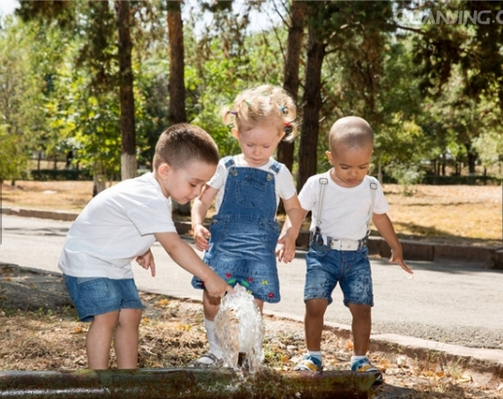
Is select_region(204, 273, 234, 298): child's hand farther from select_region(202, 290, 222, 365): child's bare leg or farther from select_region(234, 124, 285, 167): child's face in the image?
select_region(234, 124, 285, 167): child's face

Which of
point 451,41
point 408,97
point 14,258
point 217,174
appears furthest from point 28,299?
point 408,97

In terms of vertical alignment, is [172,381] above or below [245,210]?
below

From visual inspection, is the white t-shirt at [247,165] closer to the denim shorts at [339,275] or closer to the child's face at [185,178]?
the denim shorts at [339,275]

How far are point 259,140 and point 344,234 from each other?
70cm

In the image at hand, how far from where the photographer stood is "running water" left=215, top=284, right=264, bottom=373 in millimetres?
3516

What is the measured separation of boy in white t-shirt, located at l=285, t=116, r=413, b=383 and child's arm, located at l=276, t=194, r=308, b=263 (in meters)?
0.06

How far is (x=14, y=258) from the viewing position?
1012 centimetres

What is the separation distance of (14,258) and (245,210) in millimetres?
6600

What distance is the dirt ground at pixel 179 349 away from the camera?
13.6 ft

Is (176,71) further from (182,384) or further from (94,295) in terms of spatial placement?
(182,384)

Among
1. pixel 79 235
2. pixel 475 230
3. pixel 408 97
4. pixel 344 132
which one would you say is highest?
pixel 408 97

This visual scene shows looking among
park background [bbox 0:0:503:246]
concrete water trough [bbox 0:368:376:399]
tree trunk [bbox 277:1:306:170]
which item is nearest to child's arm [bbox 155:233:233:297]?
concrete water trough [bbox 0:368:376:399]

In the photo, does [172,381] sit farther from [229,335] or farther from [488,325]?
[488,325]

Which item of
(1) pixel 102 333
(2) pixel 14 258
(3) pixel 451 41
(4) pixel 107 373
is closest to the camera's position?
(4) pixel 107 373
